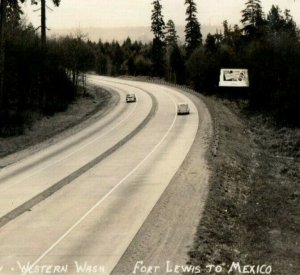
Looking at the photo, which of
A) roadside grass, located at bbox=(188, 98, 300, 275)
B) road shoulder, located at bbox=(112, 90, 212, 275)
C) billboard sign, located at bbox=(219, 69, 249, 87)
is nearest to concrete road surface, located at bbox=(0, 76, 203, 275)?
road shoulder, located at bbox=(112, 90, 212, 275)

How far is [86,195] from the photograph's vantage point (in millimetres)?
23391

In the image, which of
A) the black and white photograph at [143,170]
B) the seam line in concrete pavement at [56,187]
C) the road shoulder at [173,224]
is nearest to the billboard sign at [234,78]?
the black and white photograph at [143,170]

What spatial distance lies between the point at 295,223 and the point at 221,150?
13626mm

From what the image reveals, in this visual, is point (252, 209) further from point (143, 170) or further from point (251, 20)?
point (251, 20)

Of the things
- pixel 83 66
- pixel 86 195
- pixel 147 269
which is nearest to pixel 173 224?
pixel 147 269

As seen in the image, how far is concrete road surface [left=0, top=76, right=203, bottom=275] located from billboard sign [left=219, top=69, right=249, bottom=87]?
89.6 feet

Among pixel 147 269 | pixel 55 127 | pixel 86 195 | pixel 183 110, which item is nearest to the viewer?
pixel 147 269

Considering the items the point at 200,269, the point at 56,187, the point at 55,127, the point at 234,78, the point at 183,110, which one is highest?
the point at 234,78

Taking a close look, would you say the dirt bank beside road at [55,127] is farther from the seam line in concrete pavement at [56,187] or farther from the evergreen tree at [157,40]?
the evergreen tree at [157,40]

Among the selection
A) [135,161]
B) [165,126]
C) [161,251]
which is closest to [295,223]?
[161,251]

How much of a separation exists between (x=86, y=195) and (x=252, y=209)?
292 inches

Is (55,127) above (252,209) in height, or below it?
above

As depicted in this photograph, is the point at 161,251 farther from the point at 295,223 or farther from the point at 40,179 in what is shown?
the point at 40,179

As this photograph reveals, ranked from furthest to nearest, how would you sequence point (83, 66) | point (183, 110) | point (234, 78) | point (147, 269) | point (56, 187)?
point (234, 78) < point (83, 66) < point (183, 110) < point (56, 187) < point (147, 269)
